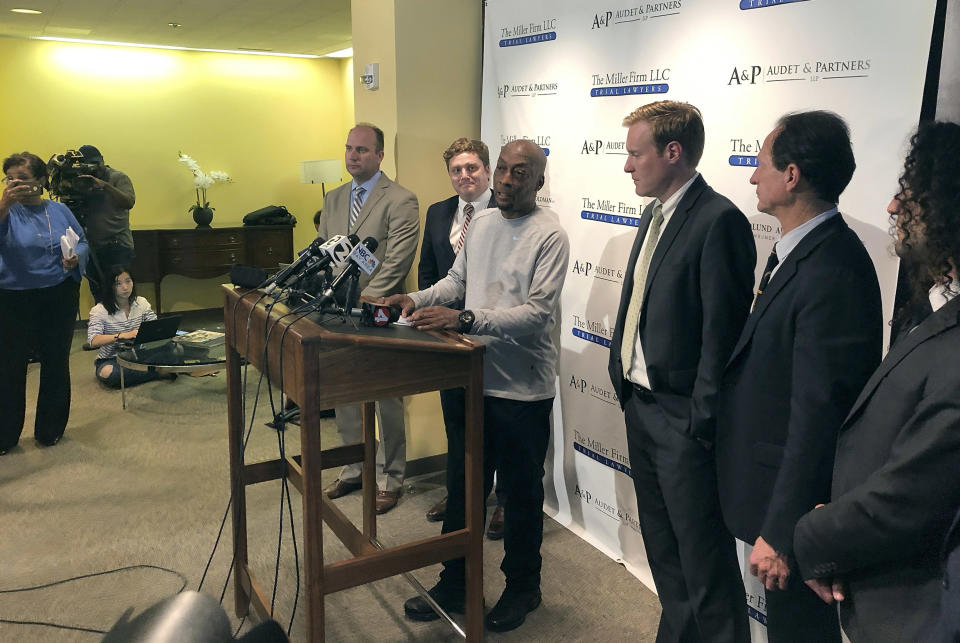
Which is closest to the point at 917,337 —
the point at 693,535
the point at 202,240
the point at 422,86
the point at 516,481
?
the point at 693,535

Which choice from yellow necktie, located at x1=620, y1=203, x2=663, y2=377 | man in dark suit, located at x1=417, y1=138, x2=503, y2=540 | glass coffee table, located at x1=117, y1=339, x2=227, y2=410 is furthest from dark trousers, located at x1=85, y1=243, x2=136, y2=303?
yellow necktie, located at x1=620, y1=203, x2=663, y2=377

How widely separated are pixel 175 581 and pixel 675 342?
2042 millimetres

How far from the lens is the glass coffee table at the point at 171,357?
4.35m

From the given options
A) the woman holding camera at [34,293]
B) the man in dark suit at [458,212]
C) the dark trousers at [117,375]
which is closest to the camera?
the man in dark suit at [458,212]

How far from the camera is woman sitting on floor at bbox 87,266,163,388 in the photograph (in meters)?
5.12

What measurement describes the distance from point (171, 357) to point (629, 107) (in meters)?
3.19

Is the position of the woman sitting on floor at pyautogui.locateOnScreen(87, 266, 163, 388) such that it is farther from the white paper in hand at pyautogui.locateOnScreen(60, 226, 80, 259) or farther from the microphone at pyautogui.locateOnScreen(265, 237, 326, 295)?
the microphone at pyautogui.locateOnScreen(265, 237, 326, 295)

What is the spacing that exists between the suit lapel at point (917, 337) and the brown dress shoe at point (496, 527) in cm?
197

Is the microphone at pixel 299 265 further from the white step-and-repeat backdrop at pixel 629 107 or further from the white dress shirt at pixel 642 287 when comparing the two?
the white step-and-repeat backdrop at pixel 629 107

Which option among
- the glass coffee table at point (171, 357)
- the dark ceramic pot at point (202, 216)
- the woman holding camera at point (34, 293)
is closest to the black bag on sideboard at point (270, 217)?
the dark ceramic pot at point (202, 216)

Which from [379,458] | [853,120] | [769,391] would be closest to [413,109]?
[379,458]

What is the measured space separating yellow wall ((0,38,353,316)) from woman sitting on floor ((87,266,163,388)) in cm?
197

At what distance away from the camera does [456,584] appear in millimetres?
2453

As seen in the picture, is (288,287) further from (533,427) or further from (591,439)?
(591,439)
